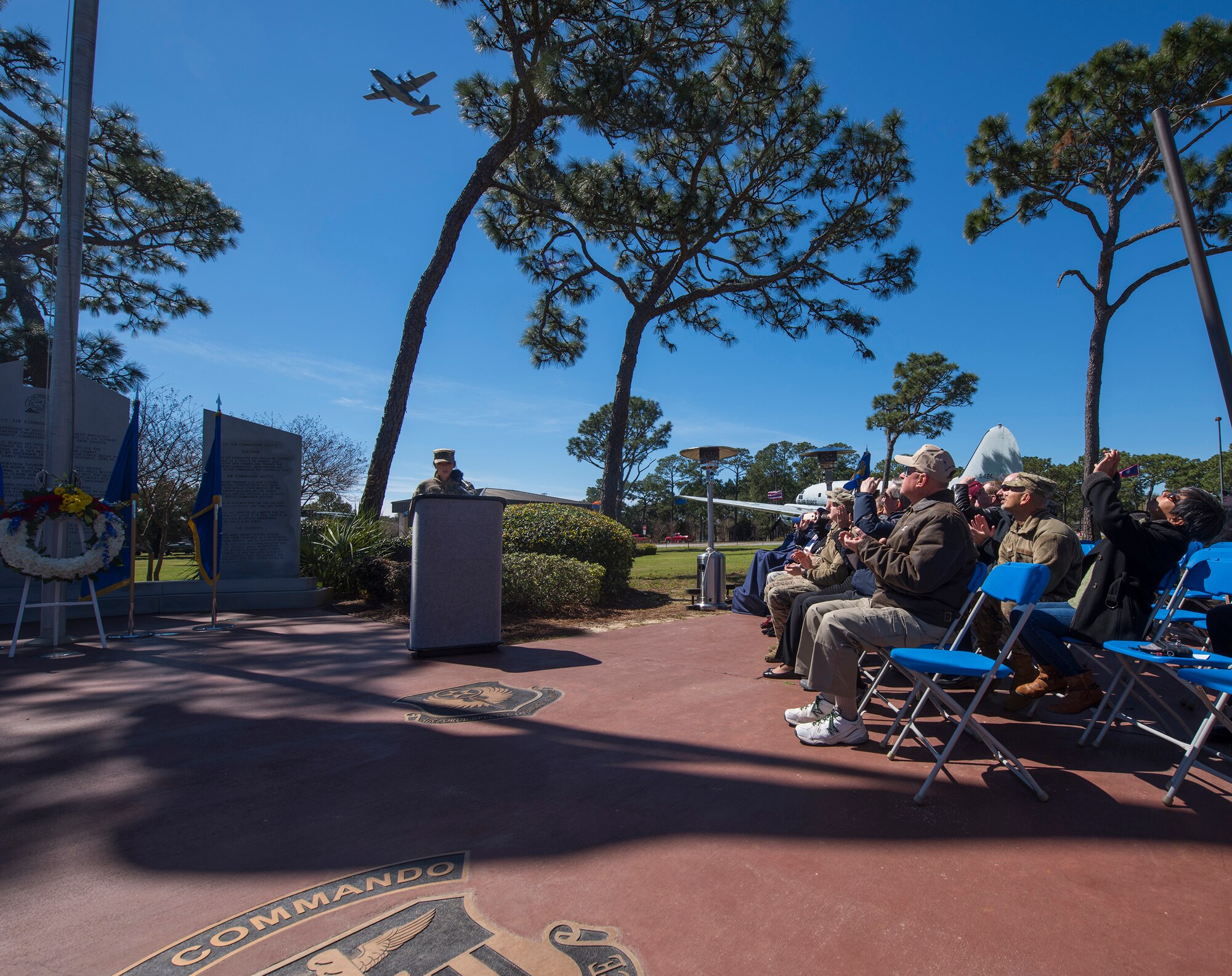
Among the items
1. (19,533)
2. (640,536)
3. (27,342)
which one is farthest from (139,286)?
(640,536)

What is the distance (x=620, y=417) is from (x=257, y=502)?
7287mm

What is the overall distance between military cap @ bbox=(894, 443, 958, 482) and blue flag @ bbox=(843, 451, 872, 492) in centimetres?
206

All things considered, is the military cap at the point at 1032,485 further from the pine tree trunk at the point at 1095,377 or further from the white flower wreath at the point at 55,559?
the pine tree trunk at the point at 1095,377

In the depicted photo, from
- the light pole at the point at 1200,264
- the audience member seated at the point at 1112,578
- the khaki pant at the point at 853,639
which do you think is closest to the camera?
the light pole at the point at 1200,264

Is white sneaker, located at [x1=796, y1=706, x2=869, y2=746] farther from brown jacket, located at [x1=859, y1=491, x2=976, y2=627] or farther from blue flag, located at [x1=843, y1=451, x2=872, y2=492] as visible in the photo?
blue flag, located at [x1=843, y1=451, x2=872, y2=492]

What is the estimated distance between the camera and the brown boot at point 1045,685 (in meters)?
3.82

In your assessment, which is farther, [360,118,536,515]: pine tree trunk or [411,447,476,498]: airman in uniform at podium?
[360,118,536,515]: pine tree trunk

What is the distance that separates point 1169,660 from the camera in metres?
2.76

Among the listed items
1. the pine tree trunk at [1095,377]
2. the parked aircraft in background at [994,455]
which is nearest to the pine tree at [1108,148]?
the pine tree trunk at [1095,377]

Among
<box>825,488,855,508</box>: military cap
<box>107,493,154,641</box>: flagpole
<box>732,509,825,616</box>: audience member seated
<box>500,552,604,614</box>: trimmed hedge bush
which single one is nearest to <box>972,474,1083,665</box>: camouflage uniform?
<box>825,488,855,508</box>: military cap

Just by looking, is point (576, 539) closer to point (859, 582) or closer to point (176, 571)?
point (859, 582)

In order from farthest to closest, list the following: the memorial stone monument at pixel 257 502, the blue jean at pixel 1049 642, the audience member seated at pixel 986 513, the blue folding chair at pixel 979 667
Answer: the memorial stone monument at pixel 257 502, the audience member seated at pixel 986 513, the blue jean at pixel 1049 642, the blue folding chair at pixel 979 667

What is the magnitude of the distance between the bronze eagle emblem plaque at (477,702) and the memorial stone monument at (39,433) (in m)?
6.17

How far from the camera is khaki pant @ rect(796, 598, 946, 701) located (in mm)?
3273
